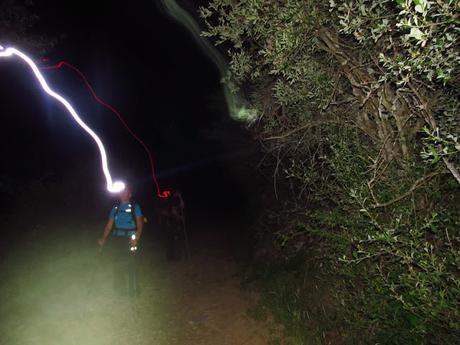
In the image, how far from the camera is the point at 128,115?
3544cm

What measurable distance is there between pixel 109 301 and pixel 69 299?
43.6 inches

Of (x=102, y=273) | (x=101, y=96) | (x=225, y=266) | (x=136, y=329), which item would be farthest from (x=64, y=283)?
(x=101, y=96)

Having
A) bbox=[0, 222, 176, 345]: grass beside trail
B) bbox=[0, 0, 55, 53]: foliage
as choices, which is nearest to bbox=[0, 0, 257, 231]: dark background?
bbox=[0, 0, 55, 53]: foliage

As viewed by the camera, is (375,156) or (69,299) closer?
(375,156)

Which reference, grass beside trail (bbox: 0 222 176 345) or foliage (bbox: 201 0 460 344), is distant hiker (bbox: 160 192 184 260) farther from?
foliage (bbox: 201 0 460 344)

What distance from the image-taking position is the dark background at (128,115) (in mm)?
16422

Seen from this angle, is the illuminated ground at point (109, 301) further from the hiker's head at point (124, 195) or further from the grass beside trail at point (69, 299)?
the hiker's head at point (124, 195)

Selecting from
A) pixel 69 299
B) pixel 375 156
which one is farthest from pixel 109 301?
pixel 375 156

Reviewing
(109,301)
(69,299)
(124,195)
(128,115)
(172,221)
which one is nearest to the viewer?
(124,195)

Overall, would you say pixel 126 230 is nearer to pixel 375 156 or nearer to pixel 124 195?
pixel 124 195

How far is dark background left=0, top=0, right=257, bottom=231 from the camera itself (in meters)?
16.4

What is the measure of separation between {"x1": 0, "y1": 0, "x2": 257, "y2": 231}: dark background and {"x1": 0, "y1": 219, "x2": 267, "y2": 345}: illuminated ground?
287 cm

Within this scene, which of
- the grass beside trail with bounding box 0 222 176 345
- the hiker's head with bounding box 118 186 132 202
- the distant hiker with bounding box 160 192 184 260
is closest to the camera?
the grass beside trail with bounding box 0 222 176 345

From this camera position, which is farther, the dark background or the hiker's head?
the dark background
